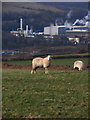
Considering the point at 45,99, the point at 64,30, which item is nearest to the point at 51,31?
the point at 64,30

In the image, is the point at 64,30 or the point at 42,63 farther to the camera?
the point at 64,30

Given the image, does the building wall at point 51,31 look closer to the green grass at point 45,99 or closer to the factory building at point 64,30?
the factory building at point 64,30

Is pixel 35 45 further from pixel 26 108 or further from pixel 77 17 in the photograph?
pixel 26 108

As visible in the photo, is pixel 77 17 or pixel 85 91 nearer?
pixel 85 91

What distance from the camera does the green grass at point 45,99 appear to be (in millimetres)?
10047

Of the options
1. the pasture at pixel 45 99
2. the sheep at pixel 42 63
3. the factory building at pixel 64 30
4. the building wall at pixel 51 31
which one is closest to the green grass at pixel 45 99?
the pasture at pixel 45 99

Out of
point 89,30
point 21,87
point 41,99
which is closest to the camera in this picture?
point 41,99

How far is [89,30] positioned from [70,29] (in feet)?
16.9

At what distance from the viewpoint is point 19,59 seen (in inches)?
1714

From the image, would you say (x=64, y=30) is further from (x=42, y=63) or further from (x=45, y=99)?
(x=45, y=99)

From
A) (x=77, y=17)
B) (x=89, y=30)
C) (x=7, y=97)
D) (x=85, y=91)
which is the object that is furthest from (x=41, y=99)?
(x=77, y=17)

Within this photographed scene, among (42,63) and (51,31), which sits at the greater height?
(51,31)

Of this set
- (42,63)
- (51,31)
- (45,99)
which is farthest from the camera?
(51,31)

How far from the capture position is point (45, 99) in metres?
12.0
